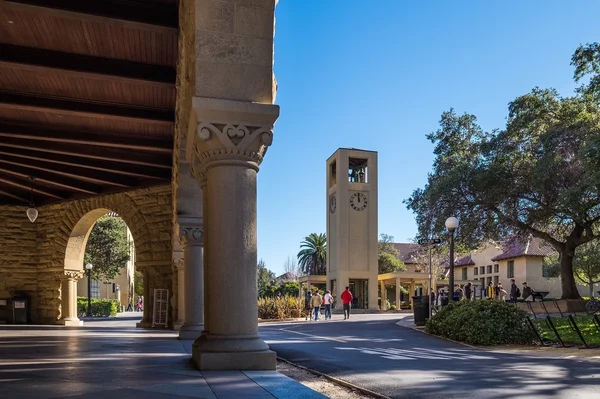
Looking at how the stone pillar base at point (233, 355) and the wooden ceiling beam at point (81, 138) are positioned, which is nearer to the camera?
the stone pillar base at point (233, 355)

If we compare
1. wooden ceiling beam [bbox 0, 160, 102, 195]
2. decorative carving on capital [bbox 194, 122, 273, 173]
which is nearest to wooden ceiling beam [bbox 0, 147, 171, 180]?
wooden ceiling beam [bbox 0, 160, 102, 195]

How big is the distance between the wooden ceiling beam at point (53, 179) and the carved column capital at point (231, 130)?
1270 centimetres

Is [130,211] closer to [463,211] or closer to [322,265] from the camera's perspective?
[463,211]

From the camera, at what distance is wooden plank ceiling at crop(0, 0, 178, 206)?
8.66 metres

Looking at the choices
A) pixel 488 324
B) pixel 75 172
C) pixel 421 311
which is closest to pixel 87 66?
pixel 75 172

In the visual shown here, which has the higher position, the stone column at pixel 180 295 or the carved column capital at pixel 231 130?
the carved column capital at pixel 231 130

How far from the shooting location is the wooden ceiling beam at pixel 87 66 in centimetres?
966

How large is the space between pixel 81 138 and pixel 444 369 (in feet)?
30.4

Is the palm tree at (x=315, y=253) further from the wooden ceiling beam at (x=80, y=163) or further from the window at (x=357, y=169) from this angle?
the wooden ceiling beam at (x=80, y=163)

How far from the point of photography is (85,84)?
11.1 meters

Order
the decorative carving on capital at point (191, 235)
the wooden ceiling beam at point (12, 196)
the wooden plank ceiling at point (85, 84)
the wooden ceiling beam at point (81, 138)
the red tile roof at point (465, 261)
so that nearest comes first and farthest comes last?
the wooden plank ceiling at point (85, 84) < the decorative carving on capital at point (191, 235) < the wooden ceiling beam at point (81, 138) < the wooden ceiling beam at point (12, 196) < the red tile roof at point (465, 261)

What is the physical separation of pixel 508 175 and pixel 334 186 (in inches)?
786

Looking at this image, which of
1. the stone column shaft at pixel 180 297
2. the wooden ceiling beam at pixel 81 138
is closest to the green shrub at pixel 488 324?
the stone column shaft at pixel 180 297

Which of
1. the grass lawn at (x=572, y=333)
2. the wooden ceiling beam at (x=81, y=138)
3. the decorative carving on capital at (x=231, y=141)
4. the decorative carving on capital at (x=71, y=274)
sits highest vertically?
the wooden ceiling beam at (x=81, y=138)
